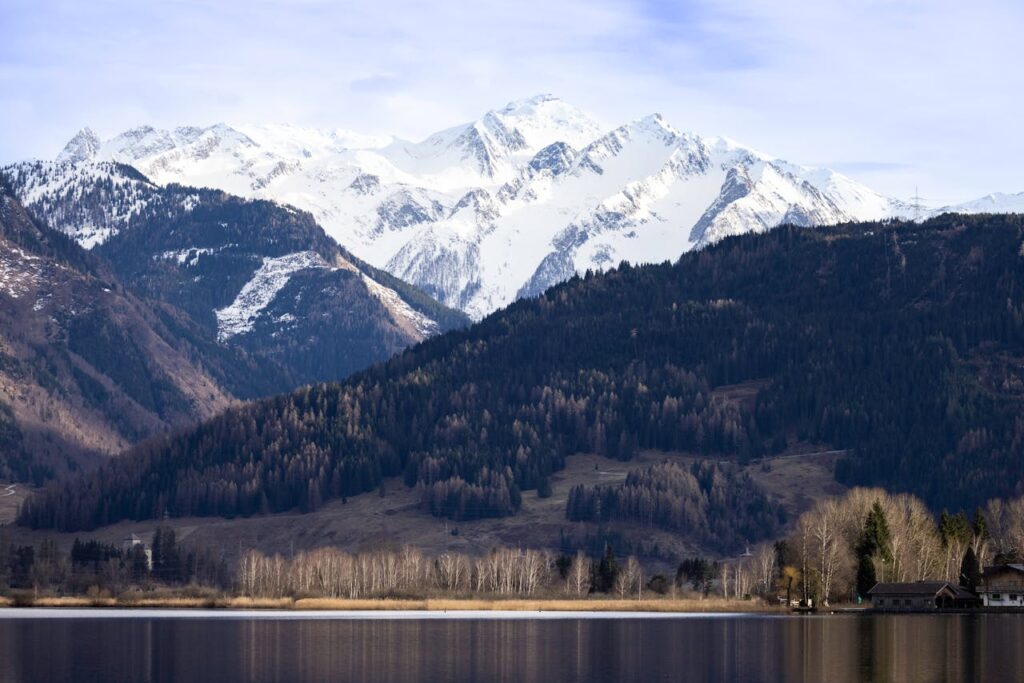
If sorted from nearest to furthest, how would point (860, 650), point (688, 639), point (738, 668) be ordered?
point (738, 668) < point (860, 650) < point (688, 639)

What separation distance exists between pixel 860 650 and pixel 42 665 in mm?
71334

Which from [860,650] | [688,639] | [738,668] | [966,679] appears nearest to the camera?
[966,679]

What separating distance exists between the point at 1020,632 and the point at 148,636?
89.9 meters

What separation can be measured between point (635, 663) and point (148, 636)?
2298 inches

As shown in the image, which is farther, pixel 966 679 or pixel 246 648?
pixel 246 648

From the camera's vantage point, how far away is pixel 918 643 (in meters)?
181

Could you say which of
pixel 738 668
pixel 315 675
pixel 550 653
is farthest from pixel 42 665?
pixel 738 668

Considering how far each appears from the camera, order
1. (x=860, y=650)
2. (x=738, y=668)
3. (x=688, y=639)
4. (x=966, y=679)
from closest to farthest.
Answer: (x=966, y=679), (x=738, y=668), (x=860, y=650), (x=688, y=639)

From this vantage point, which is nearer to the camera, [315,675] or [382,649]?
[315,675]

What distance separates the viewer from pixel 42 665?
6117 inches

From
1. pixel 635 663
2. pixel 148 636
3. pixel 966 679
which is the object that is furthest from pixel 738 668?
pixel 148 636

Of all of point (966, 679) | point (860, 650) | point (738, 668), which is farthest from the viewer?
point (860, 650)

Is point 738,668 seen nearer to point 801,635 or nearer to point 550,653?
point 550,653

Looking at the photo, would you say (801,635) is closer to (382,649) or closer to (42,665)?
(382,649)
